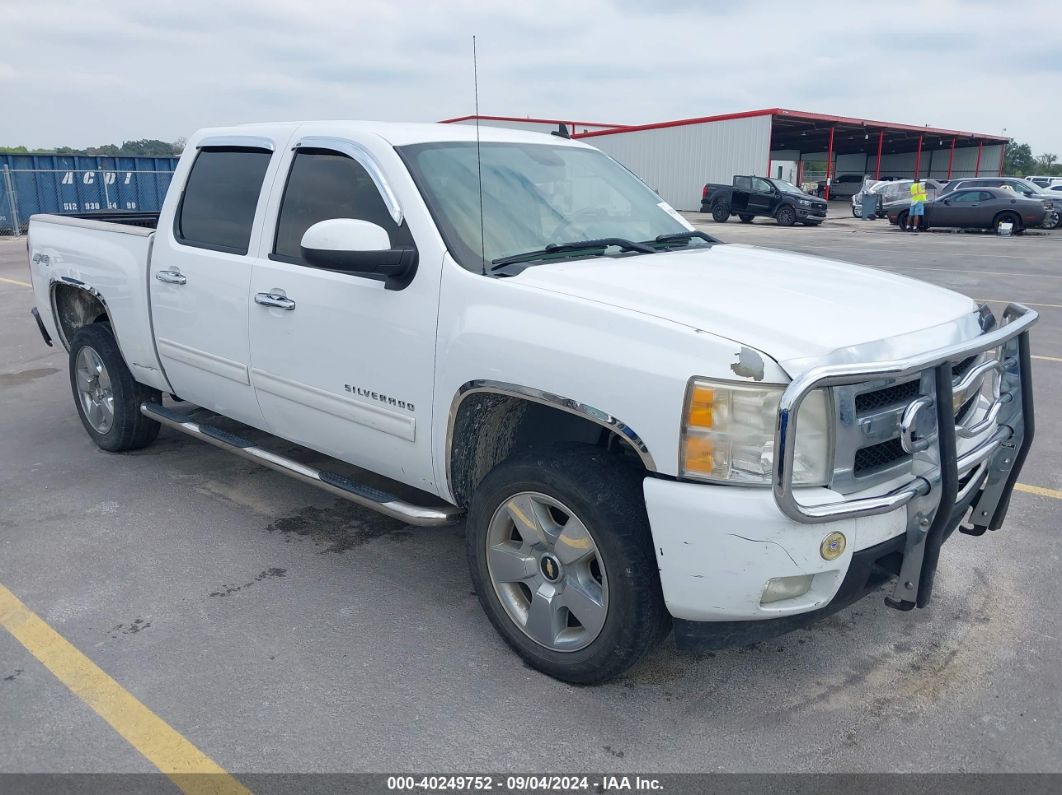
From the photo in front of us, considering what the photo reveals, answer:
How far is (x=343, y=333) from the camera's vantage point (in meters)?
3.60

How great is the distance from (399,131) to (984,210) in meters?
25.5

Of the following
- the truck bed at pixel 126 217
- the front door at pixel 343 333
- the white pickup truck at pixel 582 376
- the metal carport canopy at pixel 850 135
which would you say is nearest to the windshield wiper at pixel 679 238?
the white pickup truck at pixel 582 376

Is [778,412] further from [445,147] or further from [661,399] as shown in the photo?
[445,147]

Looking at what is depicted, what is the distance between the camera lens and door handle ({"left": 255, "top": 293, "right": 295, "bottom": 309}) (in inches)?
150

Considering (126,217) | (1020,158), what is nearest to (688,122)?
(126,217)

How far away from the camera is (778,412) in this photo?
2.44 meters

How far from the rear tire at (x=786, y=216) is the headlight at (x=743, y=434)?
2850 cm

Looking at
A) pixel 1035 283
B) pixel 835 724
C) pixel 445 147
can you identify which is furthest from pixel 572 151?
pixel 1035 283

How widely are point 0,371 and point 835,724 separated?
Answer: 769cm

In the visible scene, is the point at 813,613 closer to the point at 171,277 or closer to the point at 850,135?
the point at 171,277

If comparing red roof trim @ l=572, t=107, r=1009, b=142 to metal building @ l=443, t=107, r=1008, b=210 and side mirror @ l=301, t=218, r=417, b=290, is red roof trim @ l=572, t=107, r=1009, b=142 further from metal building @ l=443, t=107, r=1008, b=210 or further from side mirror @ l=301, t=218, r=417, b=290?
side mirror @ l=301, t=218, r=417, b=290

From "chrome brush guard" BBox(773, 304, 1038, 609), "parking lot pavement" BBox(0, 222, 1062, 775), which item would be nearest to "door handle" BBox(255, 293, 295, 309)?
"parking lot pavement" BBox(0, 222, 1062, 775)

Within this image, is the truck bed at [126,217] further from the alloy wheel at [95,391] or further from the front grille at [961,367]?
the front grille at [961,367]

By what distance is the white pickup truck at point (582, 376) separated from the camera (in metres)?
2.58
